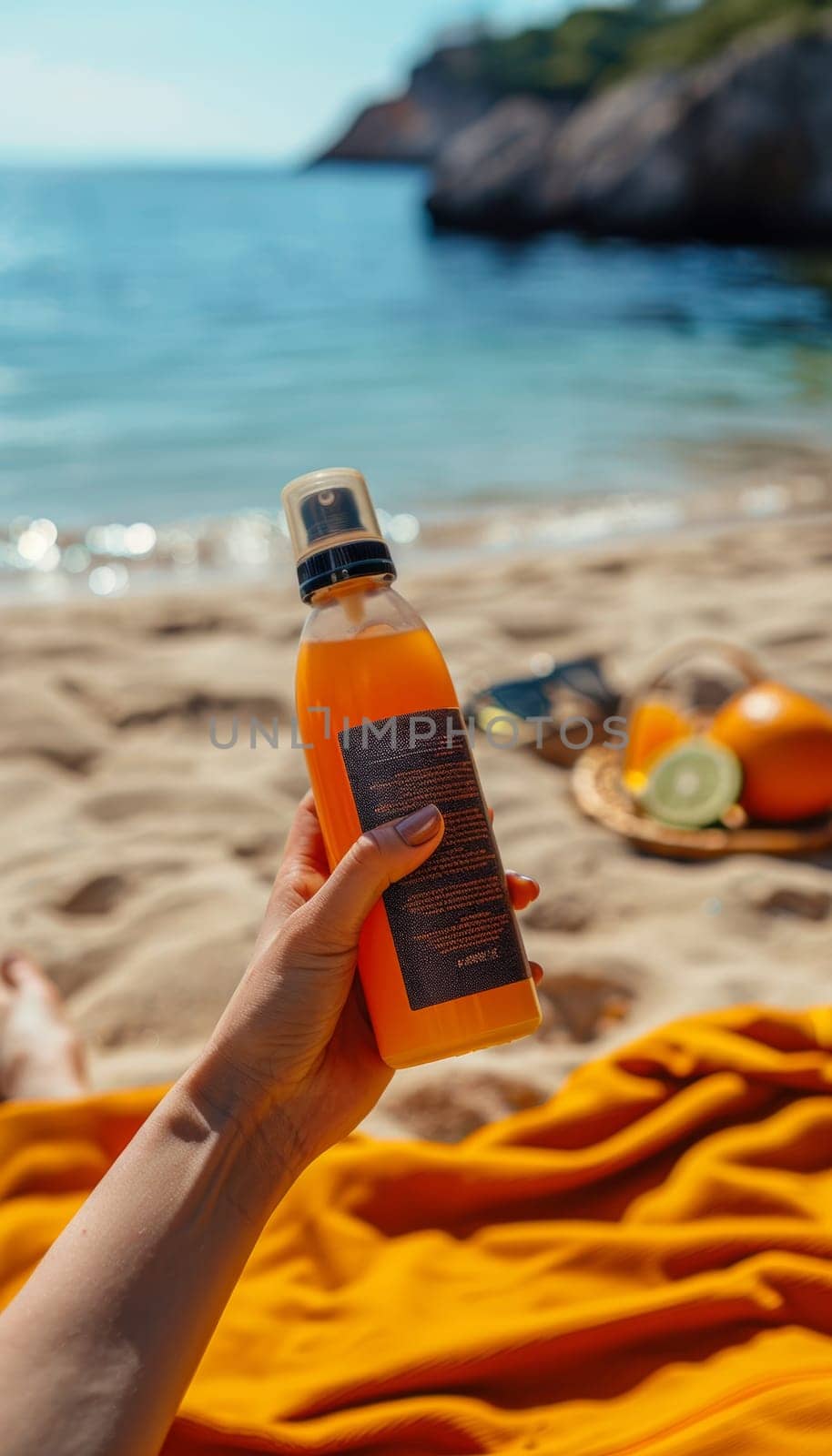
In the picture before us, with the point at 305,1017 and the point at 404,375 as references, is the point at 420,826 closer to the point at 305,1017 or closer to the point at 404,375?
the point at 305,1017

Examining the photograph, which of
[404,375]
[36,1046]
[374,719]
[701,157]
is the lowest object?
[36,1046]

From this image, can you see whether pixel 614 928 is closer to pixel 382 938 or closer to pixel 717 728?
pixel 717 728

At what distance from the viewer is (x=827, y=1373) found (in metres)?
1.27

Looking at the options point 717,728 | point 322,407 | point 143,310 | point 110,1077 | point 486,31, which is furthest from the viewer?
point 486,31

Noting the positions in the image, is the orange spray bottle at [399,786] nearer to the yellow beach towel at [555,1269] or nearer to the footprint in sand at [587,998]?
the yellow beach towel at [555,1269]

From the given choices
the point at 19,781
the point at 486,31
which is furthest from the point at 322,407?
the point at 486,31

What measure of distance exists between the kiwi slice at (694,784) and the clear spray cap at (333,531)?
64.2 inches

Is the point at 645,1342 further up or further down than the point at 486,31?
further down

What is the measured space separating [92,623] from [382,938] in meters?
3.20

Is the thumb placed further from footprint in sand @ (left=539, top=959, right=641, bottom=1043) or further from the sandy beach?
footprint in sand @ (left=539, top=959, right=641, bottom=1043)

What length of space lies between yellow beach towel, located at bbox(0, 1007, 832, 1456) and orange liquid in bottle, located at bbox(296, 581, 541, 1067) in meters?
0.42

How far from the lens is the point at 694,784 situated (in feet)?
9.07

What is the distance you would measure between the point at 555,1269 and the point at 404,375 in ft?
30.2

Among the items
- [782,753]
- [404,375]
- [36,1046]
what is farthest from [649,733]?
[404,375]
